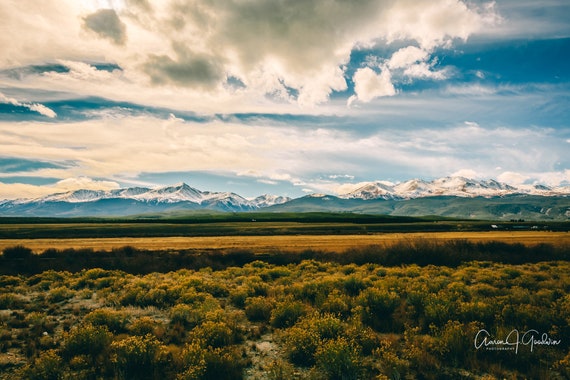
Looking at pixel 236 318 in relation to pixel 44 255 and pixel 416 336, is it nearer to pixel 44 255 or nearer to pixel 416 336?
pixel 416 336

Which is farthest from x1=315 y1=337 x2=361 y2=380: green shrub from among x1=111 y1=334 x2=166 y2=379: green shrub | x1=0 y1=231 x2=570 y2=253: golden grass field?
x1=0 y1=231 x2=570 y2=253: golden grass field

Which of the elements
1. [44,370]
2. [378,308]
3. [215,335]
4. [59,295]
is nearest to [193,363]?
[215,335]

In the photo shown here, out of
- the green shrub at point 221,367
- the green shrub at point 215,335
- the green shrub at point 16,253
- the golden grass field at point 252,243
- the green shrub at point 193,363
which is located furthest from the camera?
the golden grass field at point 252,243

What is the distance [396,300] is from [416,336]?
3143 mm

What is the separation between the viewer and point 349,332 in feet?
32.9

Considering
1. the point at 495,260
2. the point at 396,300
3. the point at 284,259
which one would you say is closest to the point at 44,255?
the point at 284,259

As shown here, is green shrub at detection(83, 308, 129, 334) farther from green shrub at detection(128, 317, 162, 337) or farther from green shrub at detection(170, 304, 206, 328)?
green shrub at detection(170, 304, 206, 328)

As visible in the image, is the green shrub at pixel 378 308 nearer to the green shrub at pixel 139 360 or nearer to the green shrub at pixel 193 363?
the green shrub at pixel 193 363

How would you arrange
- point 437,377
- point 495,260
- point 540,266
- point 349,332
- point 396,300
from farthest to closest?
point 495,260 < point 540,266 < point 396,300 < point 349,332 < point 437,377
